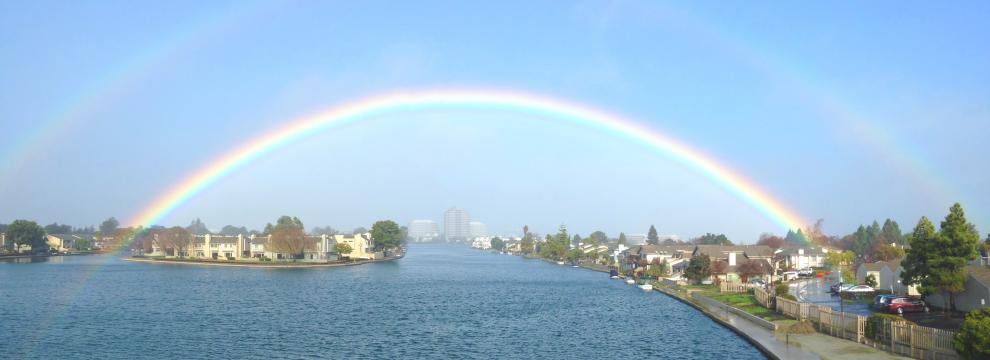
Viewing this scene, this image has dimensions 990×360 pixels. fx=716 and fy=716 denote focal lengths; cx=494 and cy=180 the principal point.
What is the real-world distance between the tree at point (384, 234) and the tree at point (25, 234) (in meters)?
78.8

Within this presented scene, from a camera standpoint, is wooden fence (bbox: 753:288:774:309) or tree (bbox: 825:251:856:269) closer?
wooden fence (bbox: 753:288:774:309)

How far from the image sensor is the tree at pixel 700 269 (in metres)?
82.6

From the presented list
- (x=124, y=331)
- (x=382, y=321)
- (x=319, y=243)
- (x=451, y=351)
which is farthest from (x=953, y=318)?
(x=319, y=243)

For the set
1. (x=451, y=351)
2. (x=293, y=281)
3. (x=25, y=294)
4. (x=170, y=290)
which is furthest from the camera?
(x=293, y=281)

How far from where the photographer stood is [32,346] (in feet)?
121

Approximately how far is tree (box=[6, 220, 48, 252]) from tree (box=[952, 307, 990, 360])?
188 metres

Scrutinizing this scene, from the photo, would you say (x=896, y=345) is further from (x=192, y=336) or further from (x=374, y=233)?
(x=374, y=233)

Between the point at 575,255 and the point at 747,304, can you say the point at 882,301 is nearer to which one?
the point at 747,304

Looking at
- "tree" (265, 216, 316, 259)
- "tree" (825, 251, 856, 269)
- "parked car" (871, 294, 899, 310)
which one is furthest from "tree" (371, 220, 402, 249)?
"parked car" (871, 294, 899, 310)

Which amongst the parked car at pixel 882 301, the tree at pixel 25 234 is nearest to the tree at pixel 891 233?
the parked car at pixel 882 301

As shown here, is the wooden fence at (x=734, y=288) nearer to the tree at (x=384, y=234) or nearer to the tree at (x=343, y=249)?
the tree at (x=343, y=249)

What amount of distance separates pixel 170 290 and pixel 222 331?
118 feet

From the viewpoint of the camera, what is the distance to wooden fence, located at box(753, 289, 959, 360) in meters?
26.8

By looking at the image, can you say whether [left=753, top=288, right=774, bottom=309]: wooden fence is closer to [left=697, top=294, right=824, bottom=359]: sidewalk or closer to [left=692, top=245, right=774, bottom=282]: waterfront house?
[left=697, top=294, right=824, bottom=359]: sidewalk
